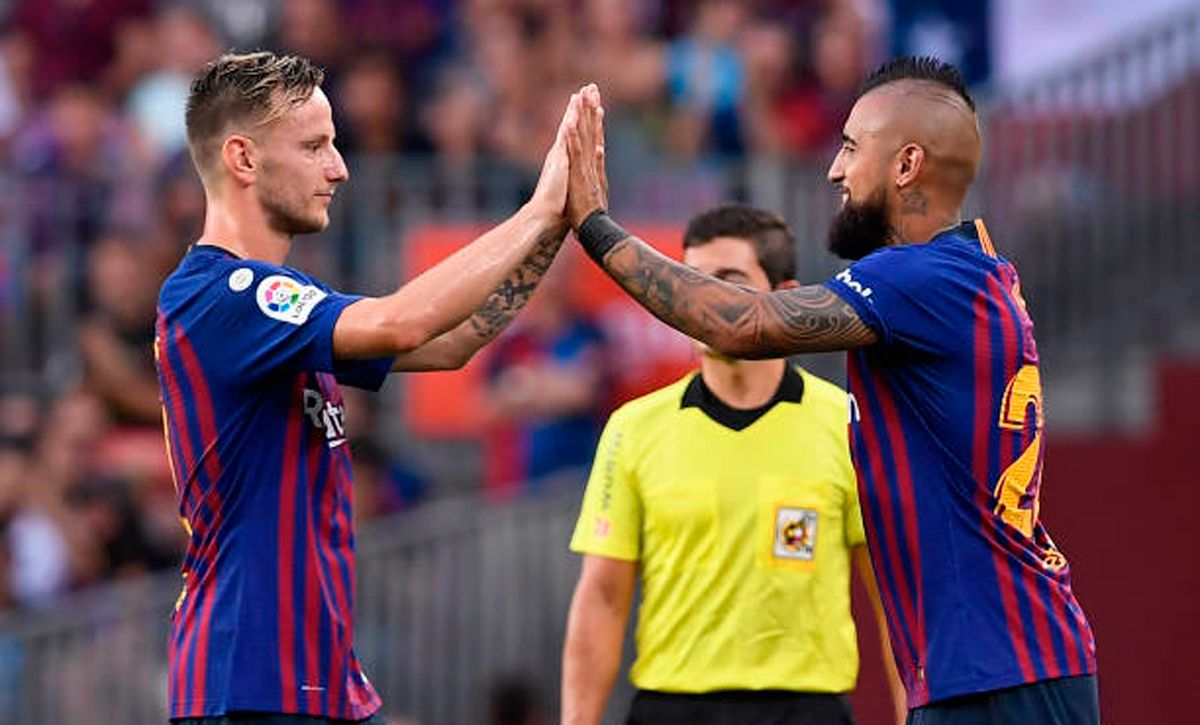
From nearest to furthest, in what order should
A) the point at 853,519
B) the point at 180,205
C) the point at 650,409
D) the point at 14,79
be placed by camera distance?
the point at 853,519 → the point at 650,409 → the point at 180,205 → the point at 14,79

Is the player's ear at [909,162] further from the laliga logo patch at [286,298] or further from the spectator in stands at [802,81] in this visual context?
the spectator in stands at [802,81]

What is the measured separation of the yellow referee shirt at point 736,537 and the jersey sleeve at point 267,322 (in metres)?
1.55

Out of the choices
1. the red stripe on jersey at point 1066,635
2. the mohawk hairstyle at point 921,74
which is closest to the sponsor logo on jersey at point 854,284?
the mohawk hairstyle at point 921,74

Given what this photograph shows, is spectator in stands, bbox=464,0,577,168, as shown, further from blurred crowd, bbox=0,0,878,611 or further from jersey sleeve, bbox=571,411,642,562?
jersey sleeve, bbox=571,411,642,562

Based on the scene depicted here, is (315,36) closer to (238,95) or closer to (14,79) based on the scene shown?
(14,79)

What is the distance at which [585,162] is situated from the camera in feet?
20.4

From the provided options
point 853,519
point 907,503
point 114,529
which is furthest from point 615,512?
point 114,529

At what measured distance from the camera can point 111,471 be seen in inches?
452

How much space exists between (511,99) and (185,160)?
1.67 meters

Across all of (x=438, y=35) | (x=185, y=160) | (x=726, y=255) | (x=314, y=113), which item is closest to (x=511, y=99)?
(x=438, y=35)

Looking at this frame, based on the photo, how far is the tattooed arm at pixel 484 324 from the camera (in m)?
6.24

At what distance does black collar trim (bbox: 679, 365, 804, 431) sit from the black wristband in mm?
1171

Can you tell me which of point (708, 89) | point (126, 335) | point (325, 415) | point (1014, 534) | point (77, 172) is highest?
point (708, 89)

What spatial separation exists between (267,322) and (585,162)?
37.9 inches
